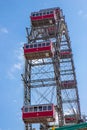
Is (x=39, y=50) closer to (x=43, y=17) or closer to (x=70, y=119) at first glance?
(x=43, y=17)

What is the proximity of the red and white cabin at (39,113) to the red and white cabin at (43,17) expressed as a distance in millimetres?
20614

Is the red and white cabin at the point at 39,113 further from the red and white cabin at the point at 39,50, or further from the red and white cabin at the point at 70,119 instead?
the red and white cabin at the point at 70,119

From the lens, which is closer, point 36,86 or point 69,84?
point 36,86

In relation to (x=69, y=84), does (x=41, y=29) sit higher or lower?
higher

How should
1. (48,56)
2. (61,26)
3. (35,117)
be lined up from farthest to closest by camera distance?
1. (61,26)
2. (48,56)
3. (35,117)

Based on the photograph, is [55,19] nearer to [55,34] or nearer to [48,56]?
[55,34]

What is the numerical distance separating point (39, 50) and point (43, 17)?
1034 cm

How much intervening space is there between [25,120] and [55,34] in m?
23.7

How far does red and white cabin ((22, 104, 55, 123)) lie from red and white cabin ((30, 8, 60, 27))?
67.6 ft

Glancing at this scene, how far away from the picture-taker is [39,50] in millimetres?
63094

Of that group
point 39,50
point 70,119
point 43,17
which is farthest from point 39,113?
point 70,119

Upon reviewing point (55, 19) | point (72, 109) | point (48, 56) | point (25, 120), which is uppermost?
point (55, 19)

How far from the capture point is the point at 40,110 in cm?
5725

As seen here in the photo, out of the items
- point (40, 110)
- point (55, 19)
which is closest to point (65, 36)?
point (55, 19)
